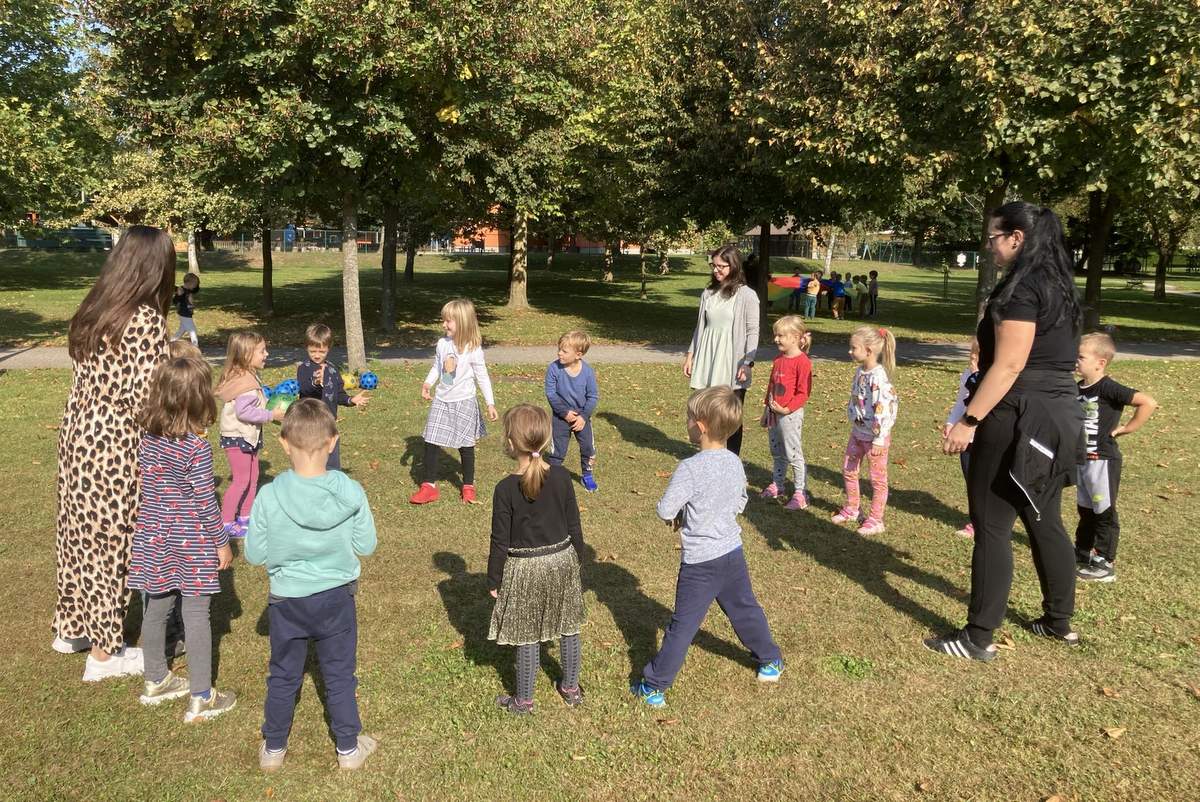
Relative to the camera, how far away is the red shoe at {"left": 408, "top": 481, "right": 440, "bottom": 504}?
7297 millimetres

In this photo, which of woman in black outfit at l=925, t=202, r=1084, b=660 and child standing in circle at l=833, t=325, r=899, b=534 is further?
child standing in circle at l=833, t=325, r=899, b=534

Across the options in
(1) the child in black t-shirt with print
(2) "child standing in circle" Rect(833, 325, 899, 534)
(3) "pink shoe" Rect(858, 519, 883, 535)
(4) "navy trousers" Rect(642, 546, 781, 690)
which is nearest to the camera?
(4) "navy trousers" Rect(642, 546, 781, 690)

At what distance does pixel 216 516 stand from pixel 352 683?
3.72ft

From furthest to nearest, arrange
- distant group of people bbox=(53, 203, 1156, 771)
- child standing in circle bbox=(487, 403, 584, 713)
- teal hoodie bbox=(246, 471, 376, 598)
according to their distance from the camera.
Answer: child standing in circle bbox=(487, 403, 584, 713)
distant group of people bbox=(53, 203, 1156, 771)
teal hoodie bbox=(246, 471, 376, 598)

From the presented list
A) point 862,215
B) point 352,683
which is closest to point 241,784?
point 352,683

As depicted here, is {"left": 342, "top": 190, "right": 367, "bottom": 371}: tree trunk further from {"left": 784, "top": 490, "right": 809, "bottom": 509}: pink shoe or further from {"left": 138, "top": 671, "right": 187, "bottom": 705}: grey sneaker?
{"left": 138, "top": 671, "right": 187, "bottom": 705}: grey sneaker

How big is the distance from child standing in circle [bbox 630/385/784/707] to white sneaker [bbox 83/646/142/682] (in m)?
2.76

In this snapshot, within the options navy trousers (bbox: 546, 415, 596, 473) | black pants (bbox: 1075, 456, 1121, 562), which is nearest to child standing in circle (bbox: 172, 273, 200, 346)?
navy trousers (bbox: 546, 415, 596, 473)

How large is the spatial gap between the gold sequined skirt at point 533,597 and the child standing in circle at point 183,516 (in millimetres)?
1411

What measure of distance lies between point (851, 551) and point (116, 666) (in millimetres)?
4963

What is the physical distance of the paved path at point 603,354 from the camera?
16141mm

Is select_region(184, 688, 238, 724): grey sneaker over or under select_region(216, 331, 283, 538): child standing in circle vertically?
under

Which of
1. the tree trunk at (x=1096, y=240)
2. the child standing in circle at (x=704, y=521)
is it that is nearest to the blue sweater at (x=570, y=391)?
the child standing in circle at (x=704, y=521)

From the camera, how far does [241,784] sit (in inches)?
139
